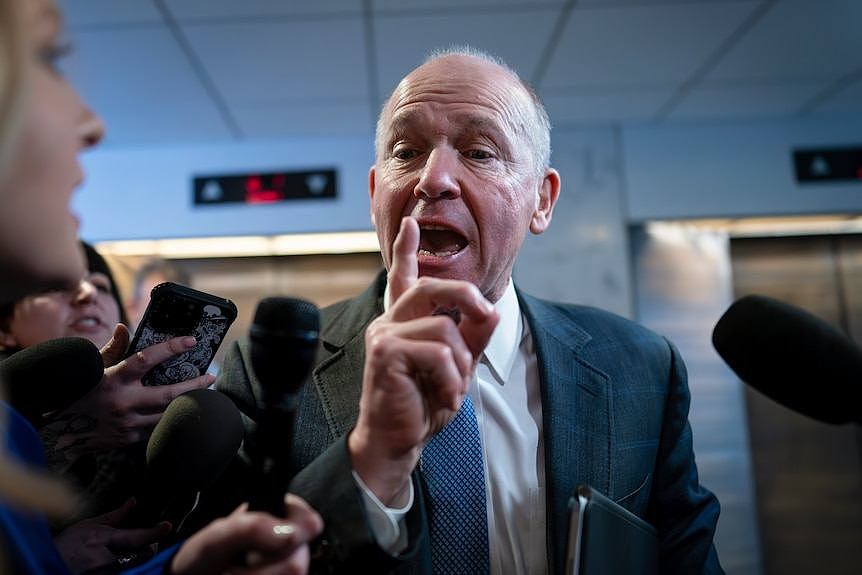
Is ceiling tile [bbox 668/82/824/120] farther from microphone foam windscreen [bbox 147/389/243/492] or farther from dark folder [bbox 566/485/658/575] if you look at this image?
microphone foam windscreen [bbox 147/389/243/492]

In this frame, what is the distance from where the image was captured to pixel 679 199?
12.1 feet

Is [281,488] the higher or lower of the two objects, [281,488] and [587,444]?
the higher

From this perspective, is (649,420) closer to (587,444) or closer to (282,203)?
(587,444)

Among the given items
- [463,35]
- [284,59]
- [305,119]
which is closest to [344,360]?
[463,35]

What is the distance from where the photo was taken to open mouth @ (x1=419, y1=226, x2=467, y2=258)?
1149mm

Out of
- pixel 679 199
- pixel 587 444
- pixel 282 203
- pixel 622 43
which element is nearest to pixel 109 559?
pixel 587 444

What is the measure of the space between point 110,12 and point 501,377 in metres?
2.17

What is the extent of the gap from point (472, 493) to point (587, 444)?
24 centimetres

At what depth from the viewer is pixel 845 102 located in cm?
351

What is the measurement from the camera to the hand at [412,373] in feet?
2.31

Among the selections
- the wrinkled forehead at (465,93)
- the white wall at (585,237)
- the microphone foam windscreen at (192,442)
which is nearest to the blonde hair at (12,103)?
the microphone foam windscreen at (192,442)

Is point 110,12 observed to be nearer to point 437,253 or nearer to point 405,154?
point 405,154

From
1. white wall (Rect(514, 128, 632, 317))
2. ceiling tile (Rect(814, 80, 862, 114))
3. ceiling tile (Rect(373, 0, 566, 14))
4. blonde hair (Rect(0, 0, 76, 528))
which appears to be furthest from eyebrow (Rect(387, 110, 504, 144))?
ceiling tile (Rect(814, 80, 862, 114))

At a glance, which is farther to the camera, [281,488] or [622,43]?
[622,43]
